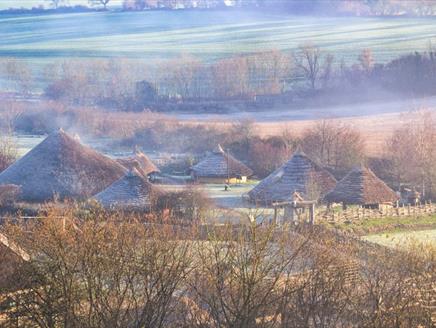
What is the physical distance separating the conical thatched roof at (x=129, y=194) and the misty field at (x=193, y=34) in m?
16.8

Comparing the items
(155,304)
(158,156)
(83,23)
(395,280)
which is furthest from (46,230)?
(83,23)

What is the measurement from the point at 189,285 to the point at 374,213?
9123 millimetres

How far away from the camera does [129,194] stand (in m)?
16.9

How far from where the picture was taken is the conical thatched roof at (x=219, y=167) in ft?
71.2

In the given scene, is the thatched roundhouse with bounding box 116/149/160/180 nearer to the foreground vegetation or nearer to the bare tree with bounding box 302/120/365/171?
the bare tree with bounding box 302/120/365/171

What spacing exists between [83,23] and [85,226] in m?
29.2

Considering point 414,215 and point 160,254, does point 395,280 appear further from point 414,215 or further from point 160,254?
point 414,215

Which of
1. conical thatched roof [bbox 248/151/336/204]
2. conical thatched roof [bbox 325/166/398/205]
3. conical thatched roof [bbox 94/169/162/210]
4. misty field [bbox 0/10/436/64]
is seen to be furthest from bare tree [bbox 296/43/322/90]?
conical thatched roof [bbox 94/169/162/210]

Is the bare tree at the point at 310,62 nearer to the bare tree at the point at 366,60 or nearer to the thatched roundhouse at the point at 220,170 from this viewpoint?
the bare tree at the point at 366,60

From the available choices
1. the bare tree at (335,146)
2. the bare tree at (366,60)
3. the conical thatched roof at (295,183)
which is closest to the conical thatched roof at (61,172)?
the conical thatched roof at (295,183)

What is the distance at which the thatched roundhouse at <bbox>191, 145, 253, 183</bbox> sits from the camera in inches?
853

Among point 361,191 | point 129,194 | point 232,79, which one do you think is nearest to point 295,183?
point 361,191

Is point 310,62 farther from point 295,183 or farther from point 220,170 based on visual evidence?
point 295,183

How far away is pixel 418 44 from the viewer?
33.1 metres
